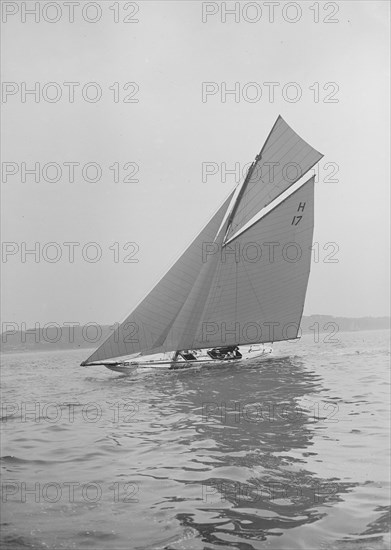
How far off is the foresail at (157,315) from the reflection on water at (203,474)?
987cm

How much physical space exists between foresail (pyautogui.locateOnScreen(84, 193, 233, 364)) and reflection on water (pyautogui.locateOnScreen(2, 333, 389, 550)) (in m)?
9.87

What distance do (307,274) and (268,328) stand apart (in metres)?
3.70

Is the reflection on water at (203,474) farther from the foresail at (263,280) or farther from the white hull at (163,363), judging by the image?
the foresail at (263,280)

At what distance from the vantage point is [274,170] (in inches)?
1291

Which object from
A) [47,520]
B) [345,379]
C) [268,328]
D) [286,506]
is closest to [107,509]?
[47,520]

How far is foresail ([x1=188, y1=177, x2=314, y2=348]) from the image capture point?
29.0m

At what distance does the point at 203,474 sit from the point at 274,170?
27434 millimetres

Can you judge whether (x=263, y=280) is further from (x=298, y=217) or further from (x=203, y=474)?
(x=203, y=474)

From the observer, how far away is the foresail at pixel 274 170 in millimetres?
31375

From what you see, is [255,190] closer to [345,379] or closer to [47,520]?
[345,379]

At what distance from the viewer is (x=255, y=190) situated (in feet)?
104

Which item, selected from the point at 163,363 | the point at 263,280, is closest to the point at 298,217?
the point at 263,280

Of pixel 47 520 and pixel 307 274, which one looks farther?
pixel 307 274

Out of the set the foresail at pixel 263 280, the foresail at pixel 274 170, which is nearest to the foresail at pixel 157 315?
the foresail at pixel 263 280
